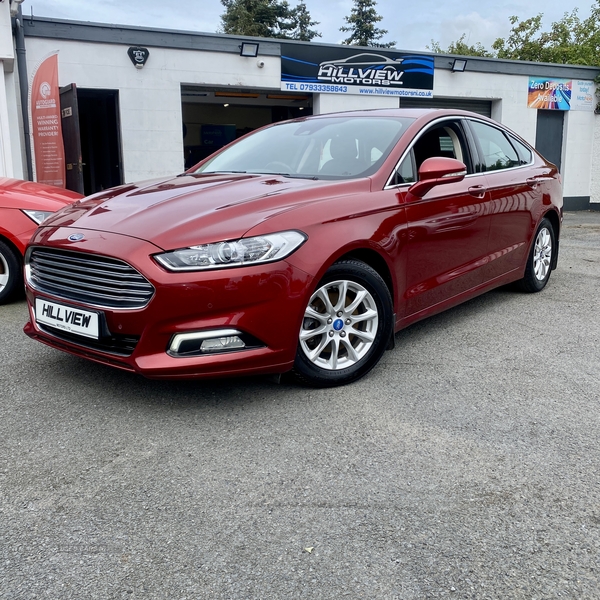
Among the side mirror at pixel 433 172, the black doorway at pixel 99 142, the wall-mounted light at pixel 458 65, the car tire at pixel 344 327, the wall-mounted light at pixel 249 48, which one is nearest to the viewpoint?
the car tire at pixel 344 327

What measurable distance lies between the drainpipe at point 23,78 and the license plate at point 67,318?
28.1 feet

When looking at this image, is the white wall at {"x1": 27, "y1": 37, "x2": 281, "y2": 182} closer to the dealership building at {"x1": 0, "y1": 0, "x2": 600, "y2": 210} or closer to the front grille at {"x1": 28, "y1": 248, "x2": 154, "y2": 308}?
the dealership building at {"x1": 0, "y1": 0, "x2": 600, "y2": 210}

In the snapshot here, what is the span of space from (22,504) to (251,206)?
66.4 inches

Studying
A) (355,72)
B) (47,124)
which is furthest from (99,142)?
(355,72)

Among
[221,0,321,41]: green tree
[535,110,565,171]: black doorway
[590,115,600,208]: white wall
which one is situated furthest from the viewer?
[221,0,321,41]: green tree

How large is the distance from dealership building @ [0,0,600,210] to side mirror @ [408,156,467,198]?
767 cm

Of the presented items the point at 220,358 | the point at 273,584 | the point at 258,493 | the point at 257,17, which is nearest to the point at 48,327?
the point at 220,358

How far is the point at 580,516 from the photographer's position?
7.36 ft

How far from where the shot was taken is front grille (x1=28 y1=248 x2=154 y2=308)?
9.60ft

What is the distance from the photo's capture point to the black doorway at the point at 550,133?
17188 millimetres

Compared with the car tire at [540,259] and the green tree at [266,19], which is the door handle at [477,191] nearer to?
the car tire at [540,259]

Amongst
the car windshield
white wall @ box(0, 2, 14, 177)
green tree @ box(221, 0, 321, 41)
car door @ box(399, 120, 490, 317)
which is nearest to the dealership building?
white wall @ box(0, 2, 14, 177)

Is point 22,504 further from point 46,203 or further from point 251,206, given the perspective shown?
point 46,203

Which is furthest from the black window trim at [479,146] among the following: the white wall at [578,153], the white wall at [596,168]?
the white wall at [596,168]
